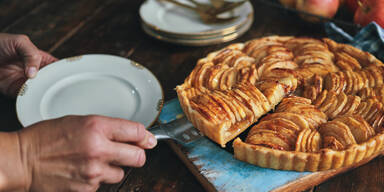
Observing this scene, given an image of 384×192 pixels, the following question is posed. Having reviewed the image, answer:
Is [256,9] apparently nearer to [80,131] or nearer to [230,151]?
[230,151]

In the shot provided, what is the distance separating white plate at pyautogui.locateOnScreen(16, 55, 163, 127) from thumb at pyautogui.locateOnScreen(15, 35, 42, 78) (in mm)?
78

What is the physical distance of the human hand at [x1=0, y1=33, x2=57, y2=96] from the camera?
246cm

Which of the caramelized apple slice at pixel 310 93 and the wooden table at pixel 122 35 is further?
the caramelized apple slice at pixel 310 93

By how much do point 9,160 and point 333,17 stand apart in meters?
2.99

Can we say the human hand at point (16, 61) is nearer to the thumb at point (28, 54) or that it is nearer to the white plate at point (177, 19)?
the thumb at point (28, 54)

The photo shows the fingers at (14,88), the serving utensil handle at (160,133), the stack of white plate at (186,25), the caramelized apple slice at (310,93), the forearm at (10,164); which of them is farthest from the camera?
the stack of white plate at (186,25)

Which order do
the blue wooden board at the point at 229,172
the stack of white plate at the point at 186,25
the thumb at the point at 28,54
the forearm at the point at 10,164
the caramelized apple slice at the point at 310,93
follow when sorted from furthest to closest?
the stack of white plate at the point at 186,25, the thumb at the point at 28,54, the caramelized apple slice at the point at 310,93, the blue wooden board at the point at 229,172, the forearm at the point at 10,164

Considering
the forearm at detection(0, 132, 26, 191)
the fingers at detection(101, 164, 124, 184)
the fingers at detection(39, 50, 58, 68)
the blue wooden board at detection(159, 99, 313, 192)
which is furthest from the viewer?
the fingers at detection(39, 50, 58, 68)

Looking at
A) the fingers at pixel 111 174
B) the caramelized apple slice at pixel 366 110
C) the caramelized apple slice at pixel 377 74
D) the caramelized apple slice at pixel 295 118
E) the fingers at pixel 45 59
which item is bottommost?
the fingers at pixel 45 59

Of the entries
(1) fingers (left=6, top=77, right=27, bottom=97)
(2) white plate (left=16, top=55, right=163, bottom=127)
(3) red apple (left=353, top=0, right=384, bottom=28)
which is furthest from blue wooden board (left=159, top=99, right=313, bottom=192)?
(3) red apple (left=353, top=0, right=384, bottom=28)

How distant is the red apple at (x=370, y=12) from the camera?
2.84 metres

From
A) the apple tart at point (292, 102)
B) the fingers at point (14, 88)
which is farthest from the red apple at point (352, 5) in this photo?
the fingers at point (14, 88)

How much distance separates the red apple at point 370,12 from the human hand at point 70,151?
7.82 ft

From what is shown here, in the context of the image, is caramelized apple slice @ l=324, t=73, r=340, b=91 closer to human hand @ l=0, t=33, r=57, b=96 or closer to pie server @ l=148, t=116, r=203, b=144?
pie server @ l=148, t=116, r=203, b=144
